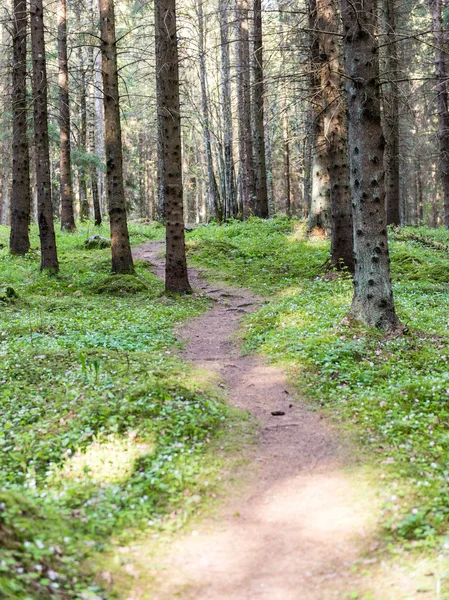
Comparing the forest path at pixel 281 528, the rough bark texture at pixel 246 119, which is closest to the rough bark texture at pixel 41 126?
the forest path at pixel 281 528

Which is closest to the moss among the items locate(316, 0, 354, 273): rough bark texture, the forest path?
locate(316, 0, 354, 273): rough bark texture

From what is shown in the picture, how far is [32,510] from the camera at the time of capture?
4293mm

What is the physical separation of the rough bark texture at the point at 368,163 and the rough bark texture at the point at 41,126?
357 inches

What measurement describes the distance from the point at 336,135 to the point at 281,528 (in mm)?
11553

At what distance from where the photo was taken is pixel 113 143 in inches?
567

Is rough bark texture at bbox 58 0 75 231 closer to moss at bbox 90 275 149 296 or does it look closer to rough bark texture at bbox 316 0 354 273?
moss at bbox 90 275 149 296

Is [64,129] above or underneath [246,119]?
underneath

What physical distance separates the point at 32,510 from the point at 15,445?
1666mm

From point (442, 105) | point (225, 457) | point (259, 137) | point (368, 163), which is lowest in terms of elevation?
point (225, 457)

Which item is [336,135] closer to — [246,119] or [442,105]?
[442,105]

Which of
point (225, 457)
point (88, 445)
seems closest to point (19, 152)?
point (88, 445)

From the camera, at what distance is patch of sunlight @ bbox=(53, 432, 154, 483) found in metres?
5.25

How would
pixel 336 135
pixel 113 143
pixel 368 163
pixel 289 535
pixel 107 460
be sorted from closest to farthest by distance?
pixel 289 535, pixel 107 460, pixel 368 163, pixel 336 135, pixel 113 143

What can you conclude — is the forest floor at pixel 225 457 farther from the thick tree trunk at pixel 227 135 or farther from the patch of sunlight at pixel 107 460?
the thick tree trunk at pixel 227 135
